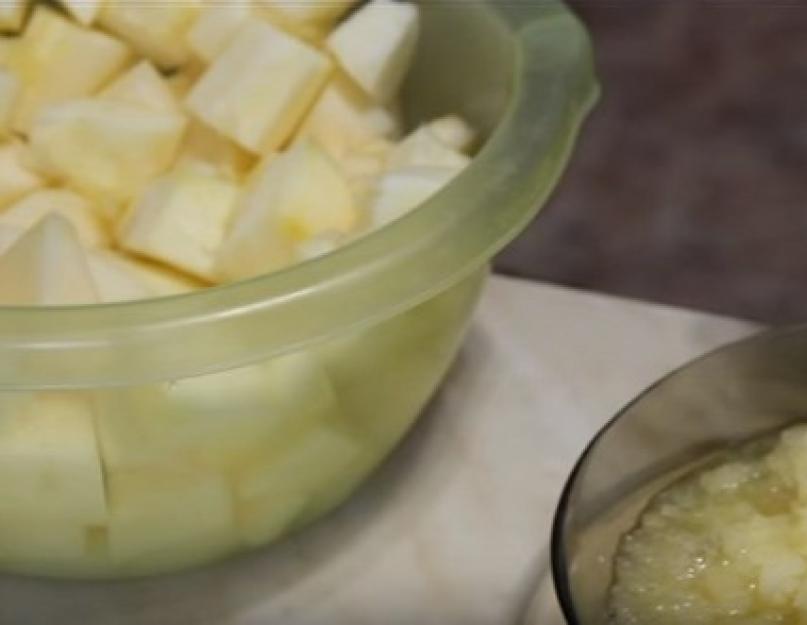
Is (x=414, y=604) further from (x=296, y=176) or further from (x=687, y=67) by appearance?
(x=687, y=67)

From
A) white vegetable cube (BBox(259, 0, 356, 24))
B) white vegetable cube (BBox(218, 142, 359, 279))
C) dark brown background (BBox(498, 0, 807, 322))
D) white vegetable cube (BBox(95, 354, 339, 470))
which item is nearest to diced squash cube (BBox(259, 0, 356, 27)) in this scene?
white vegetable cube (BBox(259, 0, 356, 24))

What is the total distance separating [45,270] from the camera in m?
0.55

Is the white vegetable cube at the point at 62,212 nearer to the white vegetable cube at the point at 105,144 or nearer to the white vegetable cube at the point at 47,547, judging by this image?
the white vegetable cube at the point at 105,144

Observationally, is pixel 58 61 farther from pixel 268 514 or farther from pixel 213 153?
pixel 268 514

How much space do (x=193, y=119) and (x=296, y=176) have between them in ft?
0.30

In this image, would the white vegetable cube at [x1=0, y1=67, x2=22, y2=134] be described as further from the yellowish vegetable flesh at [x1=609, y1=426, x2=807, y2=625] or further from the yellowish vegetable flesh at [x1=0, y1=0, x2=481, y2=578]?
the yellowish vegetable flesh at [x1=609, y1=426, x2=807, y2=625]

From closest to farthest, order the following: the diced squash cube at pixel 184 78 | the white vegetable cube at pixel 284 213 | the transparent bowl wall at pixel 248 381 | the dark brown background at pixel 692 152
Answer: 1. the transparent bowl wall at pixel 248 381
2. the white vegetable cube at pixel 284 213
3. the diced squash cube at pixel 184 78
4. the dark brown background at pixel 692 152

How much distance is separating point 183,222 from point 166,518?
5.0 inches

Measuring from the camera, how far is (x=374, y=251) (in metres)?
0.53

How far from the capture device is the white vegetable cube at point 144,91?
669 millimetres

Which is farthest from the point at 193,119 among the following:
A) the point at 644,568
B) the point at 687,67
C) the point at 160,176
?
the point at 687,67

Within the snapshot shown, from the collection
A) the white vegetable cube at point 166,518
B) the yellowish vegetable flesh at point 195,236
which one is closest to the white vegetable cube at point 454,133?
the yellowish vegetable flesh at point 195,236

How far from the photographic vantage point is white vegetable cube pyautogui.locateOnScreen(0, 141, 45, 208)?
65 centimetres

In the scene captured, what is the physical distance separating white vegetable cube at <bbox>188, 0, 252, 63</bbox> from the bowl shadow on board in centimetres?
22
